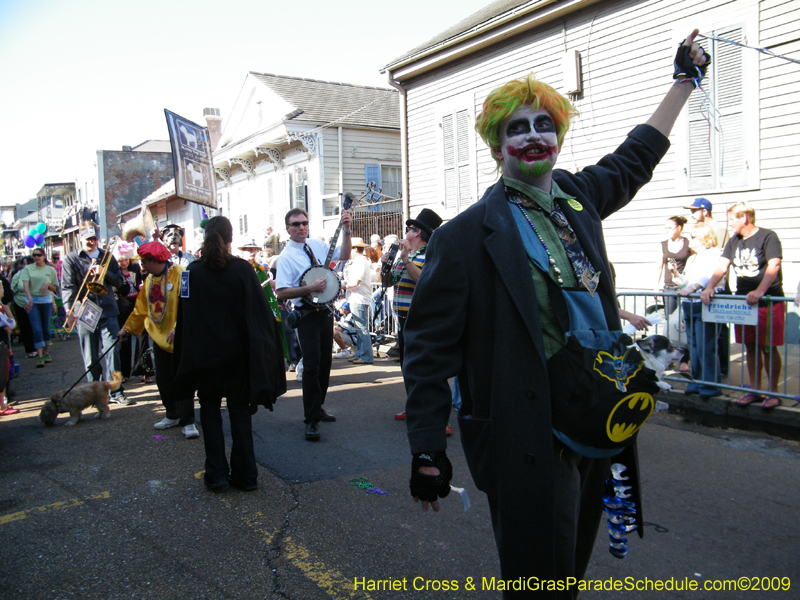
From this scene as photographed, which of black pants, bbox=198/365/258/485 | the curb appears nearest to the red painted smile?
black pants, bbox=198/365/258/485

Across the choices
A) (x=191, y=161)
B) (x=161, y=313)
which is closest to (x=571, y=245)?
(x=161, y=313)

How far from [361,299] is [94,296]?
408 centimetres

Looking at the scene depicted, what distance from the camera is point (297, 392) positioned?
7.90 metres

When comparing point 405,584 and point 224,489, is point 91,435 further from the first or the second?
point 405,584

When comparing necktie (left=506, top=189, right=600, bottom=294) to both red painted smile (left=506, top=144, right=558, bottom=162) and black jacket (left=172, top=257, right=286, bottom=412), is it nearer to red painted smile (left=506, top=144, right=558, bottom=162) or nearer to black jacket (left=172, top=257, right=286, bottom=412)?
red painted smile (left=506, top=144, right=558, bottom=162)

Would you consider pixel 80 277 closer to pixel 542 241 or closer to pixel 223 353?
pixel 223 353

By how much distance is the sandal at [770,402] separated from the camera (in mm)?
5590

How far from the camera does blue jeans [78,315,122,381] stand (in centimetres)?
745

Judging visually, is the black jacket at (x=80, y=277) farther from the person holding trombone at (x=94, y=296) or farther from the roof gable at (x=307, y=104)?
the roof gable at (x=307, y=104)

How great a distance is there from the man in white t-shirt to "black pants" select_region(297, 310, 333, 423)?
418cm

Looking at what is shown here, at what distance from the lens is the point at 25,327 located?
12016 millimetres

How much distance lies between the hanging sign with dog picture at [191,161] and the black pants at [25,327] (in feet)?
12.8

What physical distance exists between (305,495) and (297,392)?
3696mm

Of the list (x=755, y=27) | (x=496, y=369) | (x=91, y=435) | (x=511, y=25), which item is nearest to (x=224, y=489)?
(x=91, y=435)
